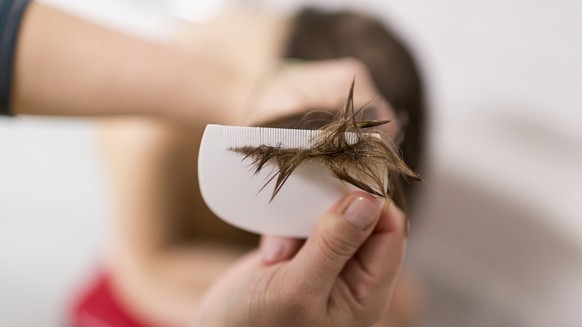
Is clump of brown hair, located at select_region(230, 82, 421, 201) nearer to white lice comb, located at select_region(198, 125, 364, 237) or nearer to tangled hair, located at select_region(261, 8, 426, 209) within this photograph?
white lice comb, located at select_region(198, 125, 364, 237)

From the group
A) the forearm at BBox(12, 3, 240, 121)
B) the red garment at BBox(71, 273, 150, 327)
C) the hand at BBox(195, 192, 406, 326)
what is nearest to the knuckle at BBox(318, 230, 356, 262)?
the hand at BBox(195, 192, 406, 326)

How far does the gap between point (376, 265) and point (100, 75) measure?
1.17ft

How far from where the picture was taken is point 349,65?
66cm

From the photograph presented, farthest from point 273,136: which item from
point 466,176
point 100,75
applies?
point 466,176

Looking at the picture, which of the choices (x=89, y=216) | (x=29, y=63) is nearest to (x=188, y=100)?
(x=29, y=63)

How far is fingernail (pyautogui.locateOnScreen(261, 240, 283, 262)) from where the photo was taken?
1.24 feet

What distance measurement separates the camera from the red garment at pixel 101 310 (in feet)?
2.77

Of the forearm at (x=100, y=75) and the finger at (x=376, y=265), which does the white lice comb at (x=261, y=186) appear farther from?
the forearm at (x=100, y=75)

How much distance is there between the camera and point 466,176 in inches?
43.1

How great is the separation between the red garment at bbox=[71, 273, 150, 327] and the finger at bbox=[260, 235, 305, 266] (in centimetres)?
54

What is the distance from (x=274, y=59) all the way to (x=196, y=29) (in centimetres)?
18

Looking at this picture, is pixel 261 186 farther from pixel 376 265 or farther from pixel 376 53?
pixel 376 53

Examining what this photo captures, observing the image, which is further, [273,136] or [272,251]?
[272,251]

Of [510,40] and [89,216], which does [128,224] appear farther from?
[510,40]
